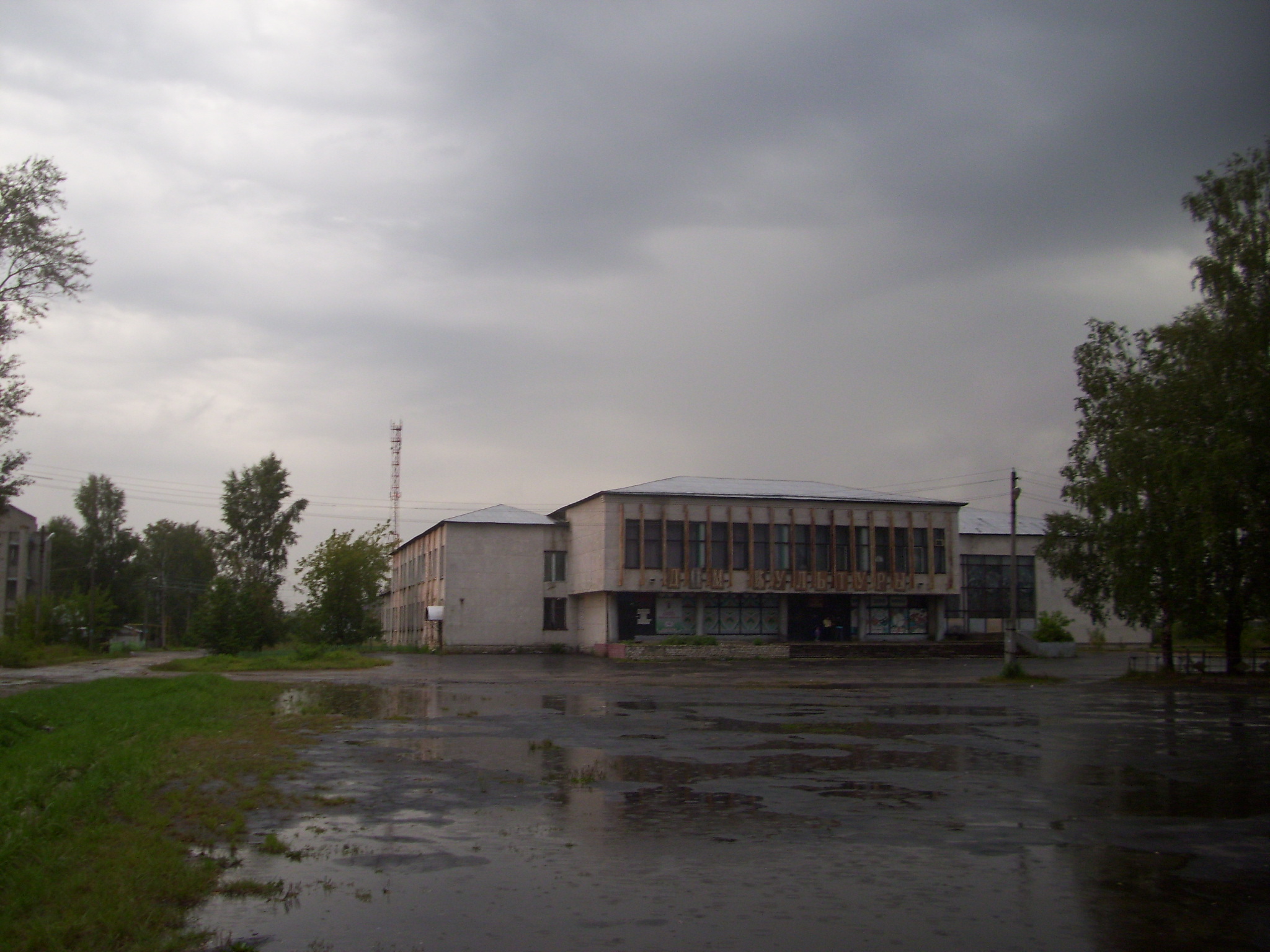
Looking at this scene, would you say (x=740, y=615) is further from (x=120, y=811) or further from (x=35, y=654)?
(x=120, y=811)

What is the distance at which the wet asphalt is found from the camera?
6.31m

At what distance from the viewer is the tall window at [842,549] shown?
5950 centimetres

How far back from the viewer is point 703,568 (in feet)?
188

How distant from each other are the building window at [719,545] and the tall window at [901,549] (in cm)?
1032

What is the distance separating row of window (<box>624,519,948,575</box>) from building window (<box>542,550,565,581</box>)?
809cm

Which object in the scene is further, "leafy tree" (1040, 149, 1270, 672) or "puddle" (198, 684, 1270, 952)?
"leafy tree" (1040, 149, 1270, 672)

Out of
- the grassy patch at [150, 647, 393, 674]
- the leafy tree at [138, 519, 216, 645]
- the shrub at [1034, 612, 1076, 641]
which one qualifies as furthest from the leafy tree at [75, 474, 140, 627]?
the shrub at [1034, 612, 1076, 641]

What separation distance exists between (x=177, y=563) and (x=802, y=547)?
3018 inches

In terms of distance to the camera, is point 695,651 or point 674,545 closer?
point 695,651

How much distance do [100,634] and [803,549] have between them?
157ft

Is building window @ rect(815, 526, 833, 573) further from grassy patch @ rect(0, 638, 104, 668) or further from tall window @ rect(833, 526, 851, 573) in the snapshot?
grassy patch @ rect(0, 638, 104, 668)

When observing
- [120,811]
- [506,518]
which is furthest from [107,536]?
[120,811]

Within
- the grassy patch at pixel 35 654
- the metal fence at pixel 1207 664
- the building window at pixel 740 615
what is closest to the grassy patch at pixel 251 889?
the metal fence at pixel 1207 664

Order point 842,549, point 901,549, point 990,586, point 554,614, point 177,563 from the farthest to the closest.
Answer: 1. point 177,563
2. point 990,586
3. point 554,614
4. point 901,549
5. point 842,549
